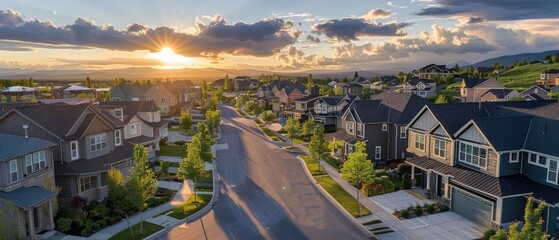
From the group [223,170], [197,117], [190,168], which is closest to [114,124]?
[190,168]

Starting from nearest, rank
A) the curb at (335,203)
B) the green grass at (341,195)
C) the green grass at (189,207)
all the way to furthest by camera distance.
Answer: the curb at (335,203)
the green grass at (189,207)
the green grass at (341,195)

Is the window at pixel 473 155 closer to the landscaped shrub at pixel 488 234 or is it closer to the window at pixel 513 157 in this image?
the window at pixel 513 157

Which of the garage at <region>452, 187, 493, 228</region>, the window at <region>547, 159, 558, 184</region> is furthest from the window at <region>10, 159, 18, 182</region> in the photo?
the window at <region>547, 159, 558, 184</region>

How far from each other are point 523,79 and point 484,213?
114 m

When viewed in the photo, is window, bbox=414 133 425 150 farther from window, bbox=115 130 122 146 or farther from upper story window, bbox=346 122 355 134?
window, bbox=115 130 122 146

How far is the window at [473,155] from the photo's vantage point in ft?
92.7

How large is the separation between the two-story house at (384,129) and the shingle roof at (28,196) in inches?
1208

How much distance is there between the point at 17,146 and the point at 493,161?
3356cm

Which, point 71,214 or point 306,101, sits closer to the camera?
point 71,214

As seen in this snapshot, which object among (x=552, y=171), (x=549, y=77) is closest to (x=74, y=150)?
(x=552, y=171)

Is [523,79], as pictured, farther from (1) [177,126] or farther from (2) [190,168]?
(2) [190,168]

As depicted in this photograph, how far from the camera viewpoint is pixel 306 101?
79562 millimetres

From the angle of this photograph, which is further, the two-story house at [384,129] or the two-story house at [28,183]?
the two-story house at [384,129]

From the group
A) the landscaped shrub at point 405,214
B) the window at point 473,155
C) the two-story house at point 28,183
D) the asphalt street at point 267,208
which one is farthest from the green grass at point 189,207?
the window at point 473,155
